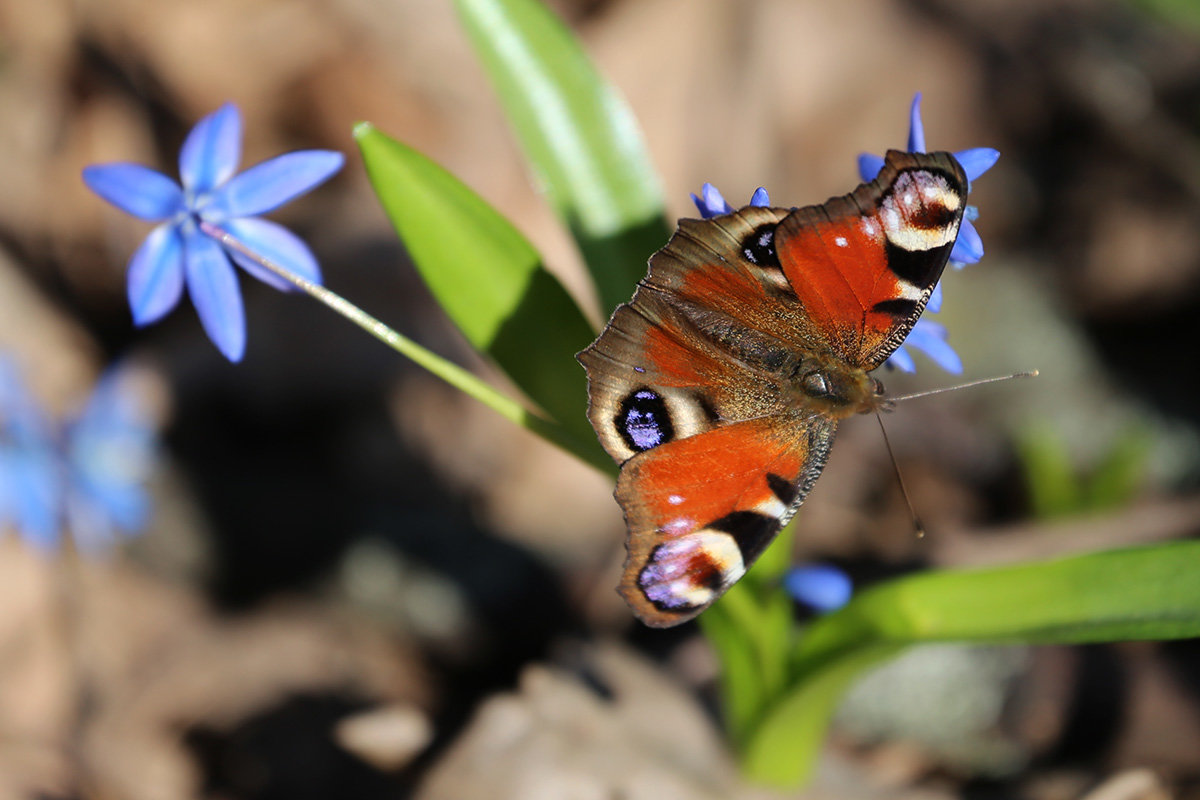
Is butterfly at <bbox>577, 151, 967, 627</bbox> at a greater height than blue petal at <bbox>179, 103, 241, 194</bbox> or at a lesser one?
lesser

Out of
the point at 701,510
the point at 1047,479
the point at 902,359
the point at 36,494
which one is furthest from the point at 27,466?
the point at 1047,479

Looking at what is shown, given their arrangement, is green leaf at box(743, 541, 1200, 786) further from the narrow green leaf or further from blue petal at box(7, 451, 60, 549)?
blue petal at box(7, 451, 60, 549)

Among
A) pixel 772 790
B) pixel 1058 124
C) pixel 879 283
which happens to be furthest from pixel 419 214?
pixel 1058 124

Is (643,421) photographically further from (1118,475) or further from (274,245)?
(1118,475)

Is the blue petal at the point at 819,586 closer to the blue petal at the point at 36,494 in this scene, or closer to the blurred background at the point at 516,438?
the blurred background at the point at 516,438

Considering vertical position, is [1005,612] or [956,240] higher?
[956,240]

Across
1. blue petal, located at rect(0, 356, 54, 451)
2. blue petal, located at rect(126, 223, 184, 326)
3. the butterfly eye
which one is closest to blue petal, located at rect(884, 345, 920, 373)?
the butterfly eye
